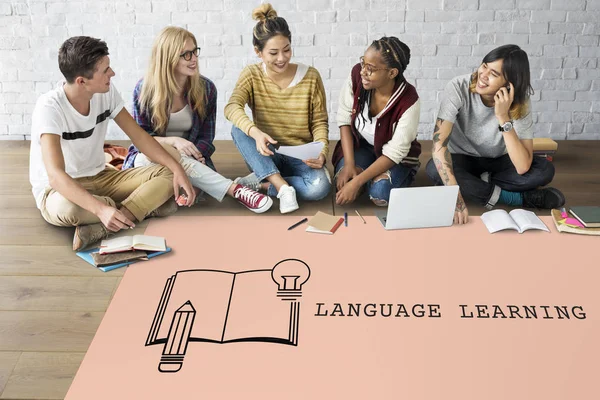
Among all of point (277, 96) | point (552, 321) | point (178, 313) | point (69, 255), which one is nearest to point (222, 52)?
point (277, 96)

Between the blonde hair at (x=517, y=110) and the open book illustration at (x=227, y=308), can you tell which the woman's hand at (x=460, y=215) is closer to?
the blonde hair at (x=517, y=110)

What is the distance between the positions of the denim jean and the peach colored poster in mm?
385

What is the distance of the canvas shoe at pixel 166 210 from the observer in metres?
2.74

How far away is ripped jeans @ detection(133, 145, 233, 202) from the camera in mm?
2865

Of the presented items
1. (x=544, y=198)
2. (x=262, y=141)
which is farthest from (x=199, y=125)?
(x=544, y=198)

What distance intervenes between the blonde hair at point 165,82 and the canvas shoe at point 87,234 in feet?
1.94

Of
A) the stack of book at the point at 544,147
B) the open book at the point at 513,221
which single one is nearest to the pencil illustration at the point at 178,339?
the open book at the point at 513,221

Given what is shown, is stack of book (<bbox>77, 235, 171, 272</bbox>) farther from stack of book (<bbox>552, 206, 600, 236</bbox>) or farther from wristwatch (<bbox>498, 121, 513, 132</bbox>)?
stack of book (<bbox>552, 206, 600, 236</bbox>)

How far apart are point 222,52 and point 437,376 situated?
8.24 ft

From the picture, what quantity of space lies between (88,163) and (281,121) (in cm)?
88

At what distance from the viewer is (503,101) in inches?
102

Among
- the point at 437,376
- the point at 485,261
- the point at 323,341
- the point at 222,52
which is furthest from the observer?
the point at 222,52

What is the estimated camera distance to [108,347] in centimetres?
188

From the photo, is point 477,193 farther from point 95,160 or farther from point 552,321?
point 95,160
